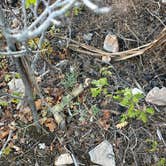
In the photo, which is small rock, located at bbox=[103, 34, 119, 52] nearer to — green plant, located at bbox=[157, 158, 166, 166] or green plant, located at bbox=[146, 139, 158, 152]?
green plant, located at bbox=[146, 139, 158, 152]

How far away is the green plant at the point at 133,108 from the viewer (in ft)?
7.39

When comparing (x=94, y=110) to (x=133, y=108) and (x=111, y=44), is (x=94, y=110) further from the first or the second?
(x=111, y=44)

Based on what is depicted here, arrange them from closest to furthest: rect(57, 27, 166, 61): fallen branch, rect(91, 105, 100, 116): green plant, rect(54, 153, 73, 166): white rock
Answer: rect(54, 153, 73, 166): white rock, rect(91, 105, 100, 116): green plant, rect(57, 27, 166, 61): fallen branch

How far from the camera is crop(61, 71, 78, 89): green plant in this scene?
2.49m

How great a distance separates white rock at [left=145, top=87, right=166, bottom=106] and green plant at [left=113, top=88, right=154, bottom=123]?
0.06 meters

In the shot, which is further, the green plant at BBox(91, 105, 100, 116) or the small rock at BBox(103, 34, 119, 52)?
the small rock at BBox(103, 34, 119, 52)

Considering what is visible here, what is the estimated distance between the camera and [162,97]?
235 cm

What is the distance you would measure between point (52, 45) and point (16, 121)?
571 mm

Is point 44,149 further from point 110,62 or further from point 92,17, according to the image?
point 92,17

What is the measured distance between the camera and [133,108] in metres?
2.29

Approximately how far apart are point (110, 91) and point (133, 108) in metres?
0.22

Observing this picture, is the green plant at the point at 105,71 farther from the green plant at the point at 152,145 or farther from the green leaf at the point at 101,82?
the green plant at the point at 152,145

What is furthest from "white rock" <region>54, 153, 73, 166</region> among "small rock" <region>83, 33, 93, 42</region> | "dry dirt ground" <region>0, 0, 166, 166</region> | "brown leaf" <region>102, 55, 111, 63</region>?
"small rock" <region>83, 33, 93, 42</region>

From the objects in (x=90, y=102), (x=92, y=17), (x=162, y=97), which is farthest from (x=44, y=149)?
(x=92, y=17)
